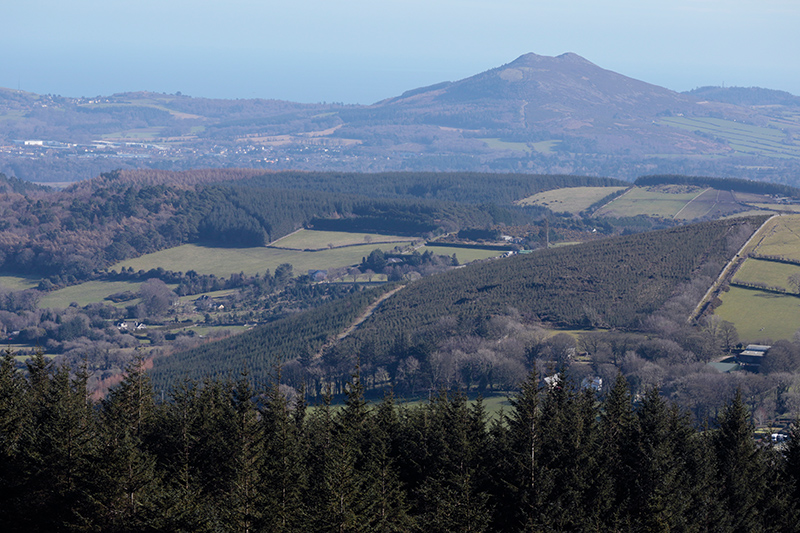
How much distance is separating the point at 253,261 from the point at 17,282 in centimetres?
4618

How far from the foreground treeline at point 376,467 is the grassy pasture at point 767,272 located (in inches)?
2919

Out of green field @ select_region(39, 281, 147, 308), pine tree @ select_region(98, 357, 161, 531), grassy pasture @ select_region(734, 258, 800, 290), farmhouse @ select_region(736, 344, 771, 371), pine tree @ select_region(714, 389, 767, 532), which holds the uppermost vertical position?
pine tree @ select_region(98, 357, 161, 531)

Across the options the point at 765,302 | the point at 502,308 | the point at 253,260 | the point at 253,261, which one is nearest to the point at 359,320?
the point at 502,308

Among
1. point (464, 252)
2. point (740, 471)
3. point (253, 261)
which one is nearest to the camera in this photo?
point (740, 471)

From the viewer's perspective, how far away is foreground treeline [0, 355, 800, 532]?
35.4m

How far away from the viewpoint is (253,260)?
630ft

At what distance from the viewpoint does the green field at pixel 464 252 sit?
581ft

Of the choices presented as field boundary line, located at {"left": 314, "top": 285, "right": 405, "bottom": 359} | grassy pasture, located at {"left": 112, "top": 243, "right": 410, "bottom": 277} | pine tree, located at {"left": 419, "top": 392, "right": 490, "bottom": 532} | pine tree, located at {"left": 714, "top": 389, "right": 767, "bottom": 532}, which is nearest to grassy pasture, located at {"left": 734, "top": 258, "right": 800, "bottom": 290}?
field boundary line, located at {"left": 314, "top": 285, "right": 405, "bottom": 359}

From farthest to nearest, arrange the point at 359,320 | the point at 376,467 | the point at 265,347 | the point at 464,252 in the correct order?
1. the point at 464,252
2. the point at 359,320
3. the point at 265,347
4. the point at 376,467

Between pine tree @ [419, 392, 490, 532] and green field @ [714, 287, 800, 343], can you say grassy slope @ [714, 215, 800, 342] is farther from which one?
pine tree @ [419, 392, 490, 532]

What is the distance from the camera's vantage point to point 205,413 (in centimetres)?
4816

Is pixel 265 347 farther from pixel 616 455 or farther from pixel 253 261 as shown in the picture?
pixel 616 455

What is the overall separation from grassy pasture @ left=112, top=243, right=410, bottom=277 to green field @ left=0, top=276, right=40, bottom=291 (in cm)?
1601

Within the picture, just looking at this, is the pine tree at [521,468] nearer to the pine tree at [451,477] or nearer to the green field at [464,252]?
the pine tree at [451,477]
